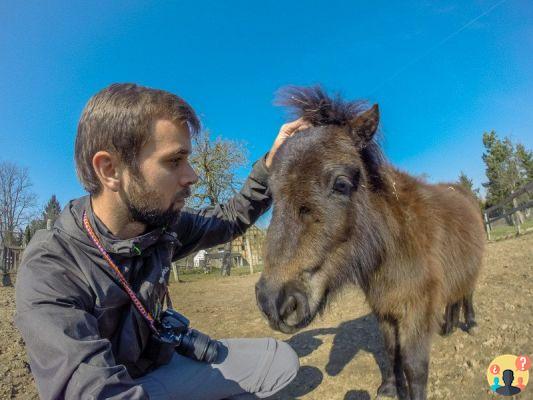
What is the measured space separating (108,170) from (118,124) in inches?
11.4

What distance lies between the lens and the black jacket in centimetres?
140

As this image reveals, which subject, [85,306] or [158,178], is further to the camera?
[158,178]

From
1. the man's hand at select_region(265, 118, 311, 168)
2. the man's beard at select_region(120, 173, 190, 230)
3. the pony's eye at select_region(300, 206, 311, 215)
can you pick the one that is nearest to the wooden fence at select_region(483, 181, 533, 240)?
the man's hand at select_region(265, 118, 311, 168)

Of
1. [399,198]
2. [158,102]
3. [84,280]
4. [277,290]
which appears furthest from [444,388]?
[158,102]

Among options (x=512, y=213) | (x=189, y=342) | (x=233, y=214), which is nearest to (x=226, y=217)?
(x=233, y=214)

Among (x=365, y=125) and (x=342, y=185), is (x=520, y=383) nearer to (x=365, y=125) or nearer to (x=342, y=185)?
(x=342, y=185)

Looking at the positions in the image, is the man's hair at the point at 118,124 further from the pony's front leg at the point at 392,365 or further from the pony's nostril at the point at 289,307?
the pony's front leg at the point at 392,365

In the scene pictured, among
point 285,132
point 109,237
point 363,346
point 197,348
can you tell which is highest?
point 285,132

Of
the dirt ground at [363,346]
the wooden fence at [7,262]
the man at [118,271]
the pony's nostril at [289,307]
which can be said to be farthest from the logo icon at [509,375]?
the wooden fence at [7,262]

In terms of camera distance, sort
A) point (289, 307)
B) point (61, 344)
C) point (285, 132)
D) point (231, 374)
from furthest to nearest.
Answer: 1. point (285, 132)
2. point (231, 374)
3. point (289, 307)
4. point (61, 344)

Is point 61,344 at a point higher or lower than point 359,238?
lower

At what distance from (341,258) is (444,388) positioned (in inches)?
77.8

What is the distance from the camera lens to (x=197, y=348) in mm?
2635

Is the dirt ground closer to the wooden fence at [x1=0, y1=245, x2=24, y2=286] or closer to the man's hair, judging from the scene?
the man's hair
